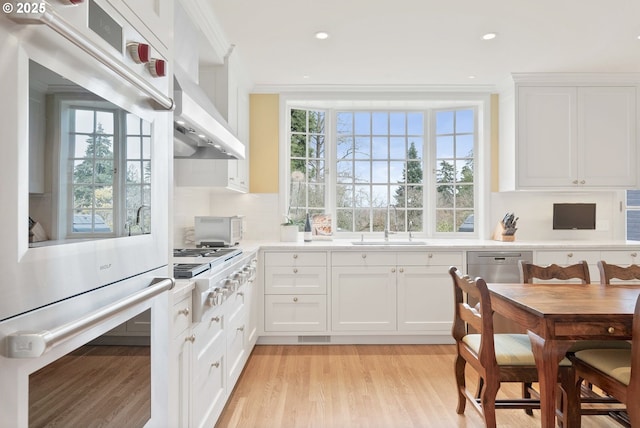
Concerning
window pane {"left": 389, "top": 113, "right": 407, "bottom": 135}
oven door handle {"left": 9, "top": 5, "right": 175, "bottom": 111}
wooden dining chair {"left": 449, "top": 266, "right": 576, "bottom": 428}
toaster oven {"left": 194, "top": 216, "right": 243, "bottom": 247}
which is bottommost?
wooden dining chair {"left": 449, "top": 266, "right": 576, "bottom": 428}

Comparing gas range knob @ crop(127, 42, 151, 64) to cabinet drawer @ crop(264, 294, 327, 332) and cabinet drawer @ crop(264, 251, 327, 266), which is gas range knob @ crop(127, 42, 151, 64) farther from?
cabinet drawer @ crop(264, 294, 327, 332)

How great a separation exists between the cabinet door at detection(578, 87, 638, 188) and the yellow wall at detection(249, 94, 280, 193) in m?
2.95

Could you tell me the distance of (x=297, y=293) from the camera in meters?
3.46

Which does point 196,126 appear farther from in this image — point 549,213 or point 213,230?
point 549,213

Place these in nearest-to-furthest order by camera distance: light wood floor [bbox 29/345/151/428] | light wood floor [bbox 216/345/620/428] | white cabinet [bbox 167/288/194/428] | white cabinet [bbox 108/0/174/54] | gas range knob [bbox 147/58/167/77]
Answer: light wood floor [bbox 29/345/151/428] < white cabinet [bbox 108/0/174/54] < gas range knob [bbox 147/58/167/77] < white cabinet [bbox 167/288/194/428] < light wood floor [bbox 216/345/620/428]

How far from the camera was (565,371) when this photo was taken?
1912 millimetres

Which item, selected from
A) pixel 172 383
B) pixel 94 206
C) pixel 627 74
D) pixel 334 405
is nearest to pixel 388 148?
pixel 627 74

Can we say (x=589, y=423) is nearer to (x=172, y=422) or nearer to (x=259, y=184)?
(x=172, y=422)

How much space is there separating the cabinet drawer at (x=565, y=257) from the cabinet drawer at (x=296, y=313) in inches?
77.6

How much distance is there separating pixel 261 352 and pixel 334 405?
1097mm

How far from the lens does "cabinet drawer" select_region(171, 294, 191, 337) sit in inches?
55.1

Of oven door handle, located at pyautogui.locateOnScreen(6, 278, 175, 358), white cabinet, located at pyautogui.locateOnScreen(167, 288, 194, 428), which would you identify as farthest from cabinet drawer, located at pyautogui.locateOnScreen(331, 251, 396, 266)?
oven door handle, located at pyautogui.locateOnScreen(6, 278, 175, 358)

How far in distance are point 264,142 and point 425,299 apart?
7.25 feet

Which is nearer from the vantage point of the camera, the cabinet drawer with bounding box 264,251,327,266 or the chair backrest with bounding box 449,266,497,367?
the chair backrest with bounding box 449,266,497,367
